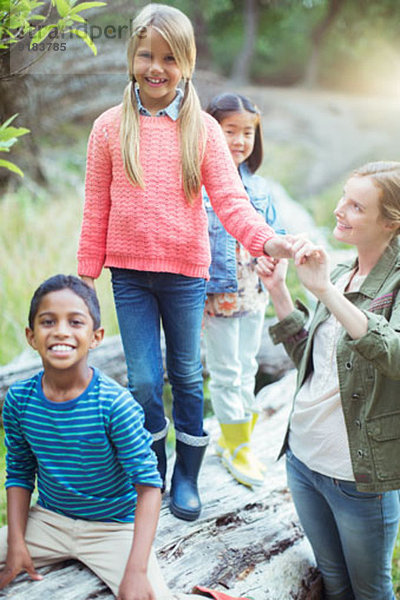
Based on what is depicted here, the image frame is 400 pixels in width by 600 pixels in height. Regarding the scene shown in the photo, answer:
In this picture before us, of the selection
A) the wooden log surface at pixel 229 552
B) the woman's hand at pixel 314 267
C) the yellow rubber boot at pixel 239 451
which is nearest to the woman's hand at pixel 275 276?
the woman's hand at pixel 314 267

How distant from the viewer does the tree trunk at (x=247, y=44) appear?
411 inches

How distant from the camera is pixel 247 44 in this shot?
10.5m

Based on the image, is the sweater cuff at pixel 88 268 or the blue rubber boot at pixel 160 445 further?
the blue rubber boot at pixel 160 445

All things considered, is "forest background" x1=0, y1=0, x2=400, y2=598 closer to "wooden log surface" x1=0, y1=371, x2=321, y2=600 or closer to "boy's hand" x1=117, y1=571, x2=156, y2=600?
"wooden log surface" x1=0, y1=371, x2=321, y2=600

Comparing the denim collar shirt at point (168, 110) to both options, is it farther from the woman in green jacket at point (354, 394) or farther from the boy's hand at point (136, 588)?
the boy's hand at point (136, 588)

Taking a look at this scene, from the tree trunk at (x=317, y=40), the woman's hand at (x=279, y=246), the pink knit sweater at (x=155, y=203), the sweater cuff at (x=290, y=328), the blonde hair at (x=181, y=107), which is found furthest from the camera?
the tree trunk at (x=317, y=40)

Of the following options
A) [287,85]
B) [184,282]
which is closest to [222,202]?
[184,282]

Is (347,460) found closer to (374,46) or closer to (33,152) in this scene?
(33,152)

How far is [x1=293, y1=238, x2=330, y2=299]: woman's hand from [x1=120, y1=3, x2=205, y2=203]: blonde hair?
487mm

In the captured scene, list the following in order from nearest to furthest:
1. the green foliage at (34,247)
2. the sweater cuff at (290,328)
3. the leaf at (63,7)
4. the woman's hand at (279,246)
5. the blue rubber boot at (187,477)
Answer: the leaf at (63,7) → the woman's hand at (279,246) → the sweater cuff at (290,328) → the blue rubber boot at (187,477) → the green foliage at (34,247)

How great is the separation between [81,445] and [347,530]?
0.78 metres

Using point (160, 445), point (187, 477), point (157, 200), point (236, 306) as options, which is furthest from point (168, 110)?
point (187, 477)

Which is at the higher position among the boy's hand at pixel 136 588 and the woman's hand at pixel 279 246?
the woman's hand at pixel 279 246

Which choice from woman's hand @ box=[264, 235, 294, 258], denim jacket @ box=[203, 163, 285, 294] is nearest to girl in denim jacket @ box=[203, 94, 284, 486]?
denim jacket @ box=[203, 163, 285, 294]
